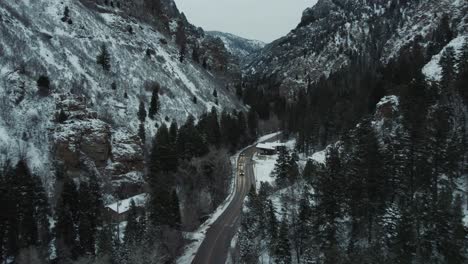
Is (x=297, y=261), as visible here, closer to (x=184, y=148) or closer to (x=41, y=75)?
(x=184, y=148)

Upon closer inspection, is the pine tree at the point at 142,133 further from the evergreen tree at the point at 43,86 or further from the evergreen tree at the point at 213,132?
the evergreen tree at the point at 43,86

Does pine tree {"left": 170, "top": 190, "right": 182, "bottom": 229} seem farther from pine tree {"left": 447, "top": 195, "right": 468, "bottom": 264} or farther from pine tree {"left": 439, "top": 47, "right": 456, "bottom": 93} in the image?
pine tree {"left": 439, "top": 47, "right": 456, "bottom": 93}

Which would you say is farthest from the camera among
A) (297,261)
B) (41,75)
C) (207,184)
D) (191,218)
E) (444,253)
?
(41,75)

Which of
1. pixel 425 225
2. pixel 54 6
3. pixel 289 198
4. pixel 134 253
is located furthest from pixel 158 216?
pixel 54 6

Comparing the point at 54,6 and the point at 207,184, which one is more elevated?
the point at 54,6

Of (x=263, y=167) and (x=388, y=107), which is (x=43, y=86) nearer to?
(x=263, y=167)

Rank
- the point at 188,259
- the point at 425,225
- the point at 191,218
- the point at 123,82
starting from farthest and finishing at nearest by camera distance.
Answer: the point at 123,82
the point at 191,218
the point at 188,259
the point at 425,225

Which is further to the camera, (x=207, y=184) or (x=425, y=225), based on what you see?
(x=207, y=184)

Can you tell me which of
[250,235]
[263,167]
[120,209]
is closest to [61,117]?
[120,209]
